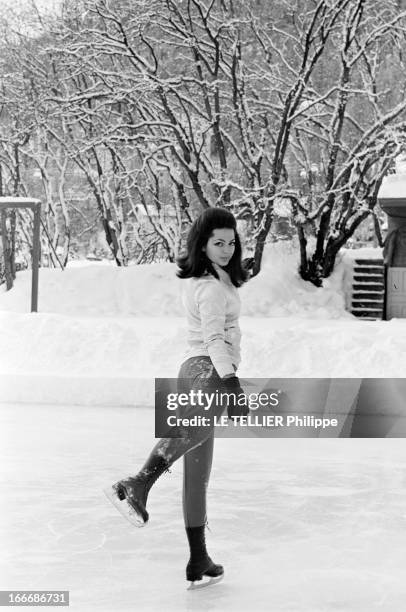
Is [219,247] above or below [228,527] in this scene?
above

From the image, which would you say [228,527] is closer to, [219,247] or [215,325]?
[215,325]

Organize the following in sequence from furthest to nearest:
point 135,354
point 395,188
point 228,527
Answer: point 395,188 < point 135,354 < point 228,527

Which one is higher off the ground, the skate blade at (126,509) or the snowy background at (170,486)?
the skate blade at (126,509)

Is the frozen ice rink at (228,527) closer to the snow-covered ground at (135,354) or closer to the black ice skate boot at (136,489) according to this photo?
the black ice skate boot at (136,489)

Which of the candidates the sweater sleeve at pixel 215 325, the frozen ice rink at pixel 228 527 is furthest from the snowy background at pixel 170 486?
the sweater sleeve at pixel 215 325

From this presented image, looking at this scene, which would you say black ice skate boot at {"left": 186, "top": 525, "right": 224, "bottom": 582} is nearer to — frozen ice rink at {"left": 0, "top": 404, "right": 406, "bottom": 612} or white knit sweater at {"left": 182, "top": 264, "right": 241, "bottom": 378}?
frozen ice rink at {"left": 0, "top": 404, "right": 406, "bottom": 612}

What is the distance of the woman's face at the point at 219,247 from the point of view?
3807mm

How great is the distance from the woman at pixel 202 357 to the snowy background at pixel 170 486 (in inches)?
11.2

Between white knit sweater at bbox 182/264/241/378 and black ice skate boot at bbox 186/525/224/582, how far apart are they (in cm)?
66

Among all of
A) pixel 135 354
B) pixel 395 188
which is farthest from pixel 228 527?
pixel 395 188

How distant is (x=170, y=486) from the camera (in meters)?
6.01

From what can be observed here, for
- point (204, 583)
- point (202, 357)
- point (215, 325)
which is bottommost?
point (204, 583)

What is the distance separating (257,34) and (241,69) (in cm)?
114

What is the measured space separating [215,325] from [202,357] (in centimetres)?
18
